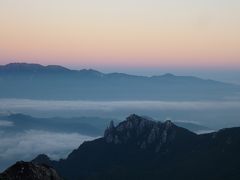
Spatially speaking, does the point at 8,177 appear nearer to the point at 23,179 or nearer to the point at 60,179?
the point at 23,179

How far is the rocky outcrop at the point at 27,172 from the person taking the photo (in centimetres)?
8425

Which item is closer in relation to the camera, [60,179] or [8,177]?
[8,177]

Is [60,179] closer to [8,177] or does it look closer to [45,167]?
[45,167]

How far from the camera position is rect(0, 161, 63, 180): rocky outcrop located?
276 ft

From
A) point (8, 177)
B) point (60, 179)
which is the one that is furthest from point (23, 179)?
point (60, 179)

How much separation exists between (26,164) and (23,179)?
3.18 metres

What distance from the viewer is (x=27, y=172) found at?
84.9m

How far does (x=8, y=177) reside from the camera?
83938 mm

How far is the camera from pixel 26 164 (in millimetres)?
86312

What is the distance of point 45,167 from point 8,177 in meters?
7.46

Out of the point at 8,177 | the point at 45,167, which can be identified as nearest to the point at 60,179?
the point at 45,167

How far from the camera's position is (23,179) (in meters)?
84.1

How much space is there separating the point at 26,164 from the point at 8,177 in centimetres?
408

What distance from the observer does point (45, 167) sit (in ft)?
290
